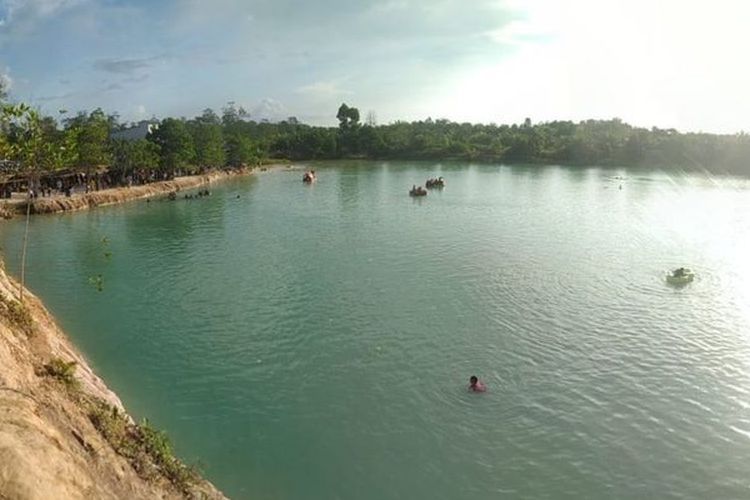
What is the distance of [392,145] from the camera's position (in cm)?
14225

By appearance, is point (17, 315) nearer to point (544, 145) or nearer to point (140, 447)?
point (140, 447)

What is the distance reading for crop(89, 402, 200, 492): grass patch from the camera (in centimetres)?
1116

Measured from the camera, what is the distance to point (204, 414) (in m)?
17.8

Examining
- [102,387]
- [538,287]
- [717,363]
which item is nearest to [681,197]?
[538,287]

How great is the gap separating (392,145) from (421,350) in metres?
123

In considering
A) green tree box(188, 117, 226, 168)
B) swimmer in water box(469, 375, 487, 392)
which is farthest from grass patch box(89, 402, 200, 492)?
green tree box(188, 117, 226, 168)

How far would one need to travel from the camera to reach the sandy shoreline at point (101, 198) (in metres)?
50.9

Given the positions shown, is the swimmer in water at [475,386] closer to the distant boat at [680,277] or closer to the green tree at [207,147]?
the distant boat at [680,277]

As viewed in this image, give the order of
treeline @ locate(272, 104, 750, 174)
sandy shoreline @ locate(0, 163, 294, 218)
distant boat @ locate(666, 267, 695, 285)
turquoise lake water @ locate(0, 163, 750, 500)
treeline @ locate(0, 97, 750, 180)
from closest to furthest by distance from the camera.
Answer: turquoise lake water @ locate(0, 163, 750, 500) < distant boat @ locate(666, 267, 695, 285) < sandy shoreline @ locate(0, 163, 294, 218) < treeline @ locate(0, 97, 750, 180) < treeline @ locate(272, 104, 750, 174)

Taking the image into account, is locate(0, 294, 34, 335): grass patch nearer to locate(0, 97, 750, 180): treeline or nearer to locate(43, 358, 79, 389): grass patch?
locate(43, 358, 79, 389): grass patch

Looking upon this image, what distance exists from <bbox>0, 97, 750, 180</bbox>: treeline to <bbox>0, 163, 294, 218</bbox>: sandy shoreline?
122 inches

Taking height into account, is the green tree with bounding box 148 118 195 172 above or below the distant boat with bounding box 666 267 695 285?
above

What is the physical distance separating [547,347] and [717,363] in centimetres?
630

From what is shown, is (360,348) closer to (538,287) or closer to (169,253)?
(538,287)
